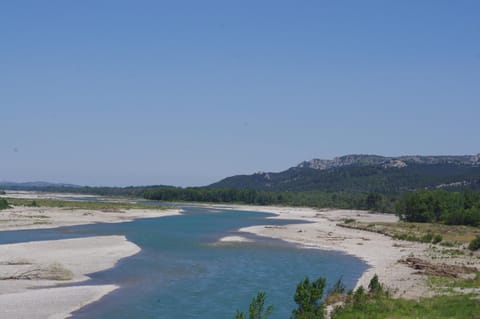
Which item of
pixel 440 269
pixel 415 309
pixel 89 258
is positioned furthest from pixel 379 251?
pixel 415 309

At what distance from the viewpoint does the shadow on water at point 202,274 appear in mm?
29984

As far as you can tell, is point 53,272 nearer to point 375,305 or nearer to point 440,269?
point 375,305

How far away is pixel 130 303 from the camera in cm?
3061

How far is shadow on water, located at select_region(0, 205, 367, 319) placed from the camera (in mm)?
29984

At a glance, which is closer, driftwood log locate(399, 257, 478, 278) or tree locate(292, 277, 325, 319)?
tree locate(292, 277, 325, 319)

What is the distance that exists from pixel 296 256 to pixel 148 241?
19.8 m

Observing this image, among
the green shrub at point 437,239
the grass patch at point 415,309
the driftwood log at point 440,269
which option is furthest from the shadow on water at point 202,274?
the green shrub at point 437,239

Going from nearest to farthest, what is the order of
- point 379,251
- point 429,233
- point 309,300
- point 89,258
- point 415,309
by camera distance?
point 309,300 < point 415,309 < point 89,258 < point 379,251 < point 429,233

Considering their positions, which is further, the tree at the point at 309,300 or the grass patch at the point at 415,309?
the grass patch at the point at 415,309

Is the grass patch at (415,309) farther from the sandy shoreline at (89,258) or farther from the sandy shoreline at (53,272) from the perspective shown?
the sandy shoreline at (53,272)

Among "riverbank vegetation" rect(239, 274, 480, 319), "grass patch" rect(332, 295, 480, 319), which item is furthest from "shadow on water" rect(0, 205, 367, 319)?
"grass patch" rect(332, 295, 480, 319)

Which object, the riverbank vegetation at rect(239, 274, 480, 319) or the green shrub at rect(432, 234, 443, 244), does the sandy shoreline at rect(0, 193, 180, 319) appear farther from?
the green shrub at rect(432, 234, 443, 244)

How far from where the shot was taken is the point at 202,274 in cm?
4103

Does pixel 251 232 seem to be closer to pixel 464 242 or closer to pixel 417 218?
pixel 464 242
